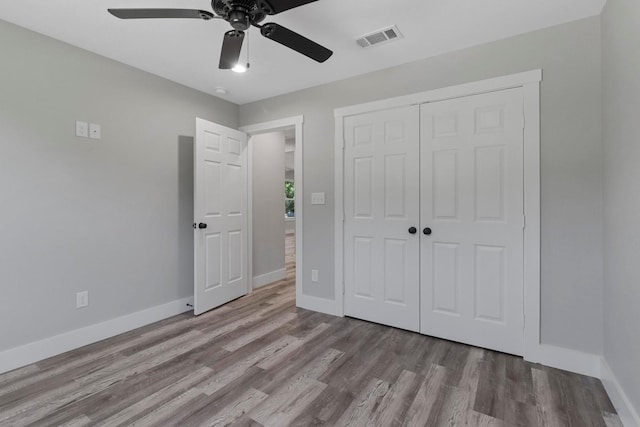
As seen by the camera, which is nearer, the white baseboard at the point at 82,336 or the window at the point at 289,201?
the white baseboard at the point at 82,336

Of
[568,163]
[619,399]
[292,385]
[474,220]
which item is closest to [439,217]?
[474,220]

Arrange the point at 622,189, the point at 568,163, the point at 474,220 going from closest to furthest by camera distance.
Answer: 1. the point at 622,189
2. the point at 568,163
3. the point at 474,220

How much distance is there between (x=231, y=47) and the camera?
1844 millimetres

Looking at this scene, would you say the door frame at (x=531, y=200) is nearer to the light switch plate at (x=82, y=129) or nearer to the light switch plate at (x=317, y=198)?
the light switch plate at (x=317, y=198)

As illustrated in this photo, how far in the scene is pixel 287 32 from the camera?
1.69 meters

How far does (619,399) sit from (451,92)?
225 centimetres

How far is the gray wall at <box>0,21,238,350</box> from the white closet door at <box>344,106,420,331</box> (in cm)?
177

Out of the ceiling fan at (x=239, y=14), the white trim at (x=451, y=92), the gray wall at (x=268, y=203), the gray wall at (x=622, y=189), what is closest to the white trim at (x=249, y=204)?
the gray wall at (x=268, y=203)

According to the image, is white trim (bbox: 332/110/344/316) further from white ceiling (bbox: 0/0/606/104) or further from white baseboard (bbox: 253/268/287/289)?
white baseboard (bbox: 253/268/287/289)

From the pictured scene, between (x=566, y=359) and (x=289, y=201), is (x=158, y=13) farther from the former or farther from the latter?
(x=289, y=201)

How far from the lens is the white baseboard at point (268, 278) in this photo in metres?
4.18

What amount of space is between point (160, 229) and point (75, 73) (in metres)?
1.47

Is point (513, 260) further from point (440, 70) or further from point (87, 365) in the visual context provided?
point (87, 365)

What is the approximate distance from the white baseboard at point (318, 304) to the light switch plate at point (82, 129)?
Answer: 2.46m
